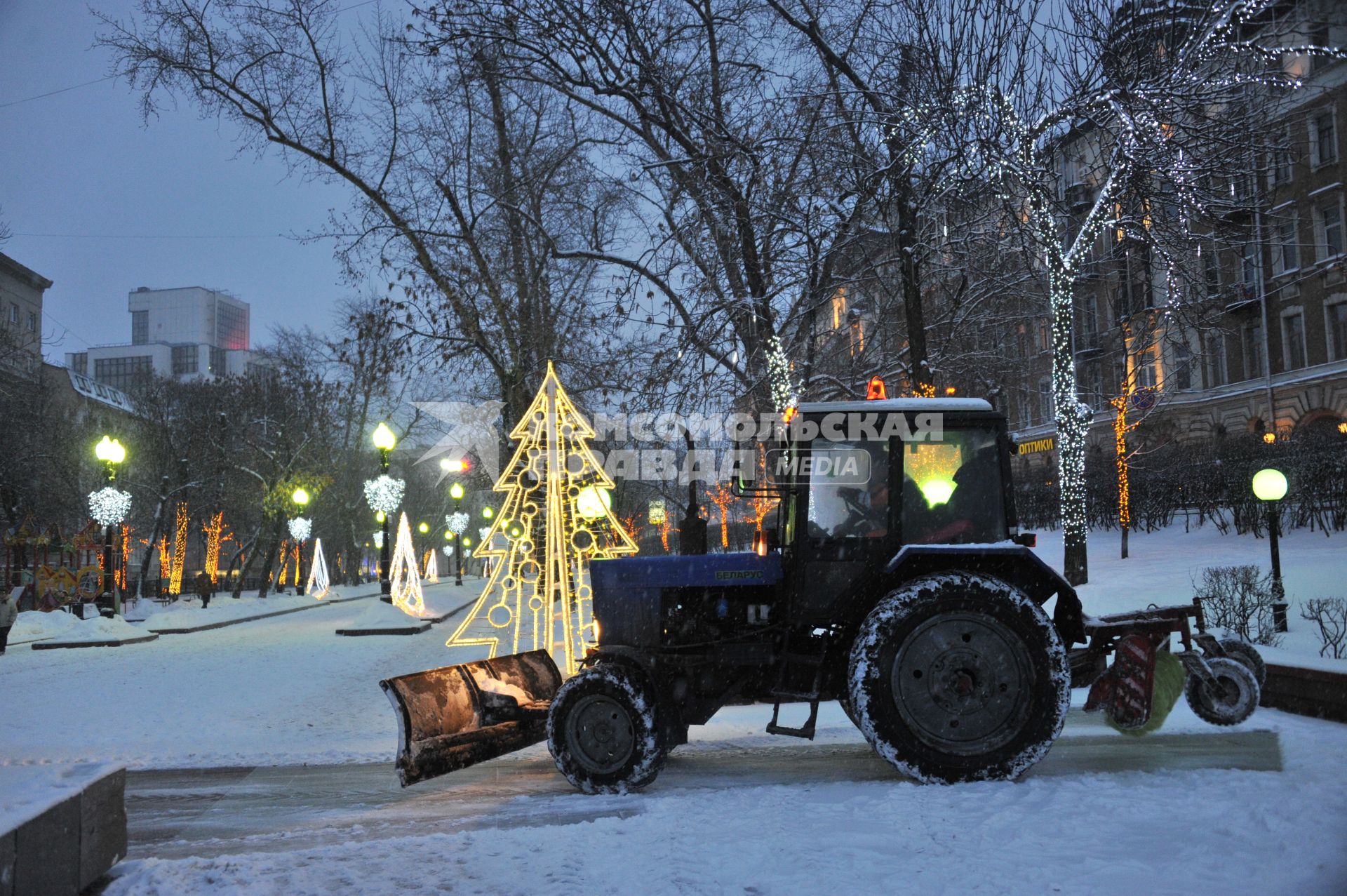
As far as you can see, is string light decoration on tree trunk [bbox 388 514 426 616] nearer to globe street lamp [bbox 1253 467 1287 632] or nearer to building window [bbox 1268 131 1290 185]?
globe street lamp [bbox 1253 467 1287 632]

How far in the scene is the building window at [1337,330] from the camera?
30.1 m

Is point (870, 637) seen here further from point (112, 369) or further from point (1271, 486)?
point (112, 369)

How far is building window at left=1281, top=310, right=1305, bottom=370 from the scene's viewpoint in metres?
32.2

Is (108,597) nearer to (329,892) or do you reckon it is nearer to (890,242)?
(890,242)

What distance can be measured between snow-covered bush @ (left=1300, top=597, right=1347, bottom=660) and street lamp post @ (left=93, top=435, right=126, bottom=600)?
2384cm

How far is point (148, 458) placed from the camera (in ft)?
140

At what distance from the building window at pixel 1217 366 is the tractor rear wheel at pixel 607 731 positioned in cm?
3384

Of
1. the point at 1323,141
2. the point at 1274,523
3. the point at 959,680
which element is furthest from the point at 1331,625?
the point at 1323,141

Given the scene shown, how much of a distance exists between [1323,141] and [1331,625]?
23.4m

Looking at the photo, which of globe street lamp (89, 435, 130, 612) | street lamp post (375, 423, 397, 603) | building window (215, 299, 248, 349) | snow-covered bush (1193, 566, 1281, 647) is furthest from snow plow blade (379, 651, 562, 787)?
building window (215, 299, 248, 349)

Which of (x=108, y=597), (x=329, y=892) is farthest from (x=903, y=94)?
(x=108, y=597)

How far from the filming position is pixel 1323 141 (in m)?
27.6

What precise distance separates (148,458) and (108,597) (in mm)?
21441

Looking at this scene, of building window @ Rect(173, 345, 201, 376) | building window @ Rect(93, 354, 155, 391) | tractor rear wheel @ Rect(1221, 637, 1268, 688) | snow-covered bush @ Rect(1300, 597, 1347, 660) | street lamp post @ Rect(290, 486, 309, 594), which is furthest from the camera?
building window @ Rect(173, 345, 201, 376)
